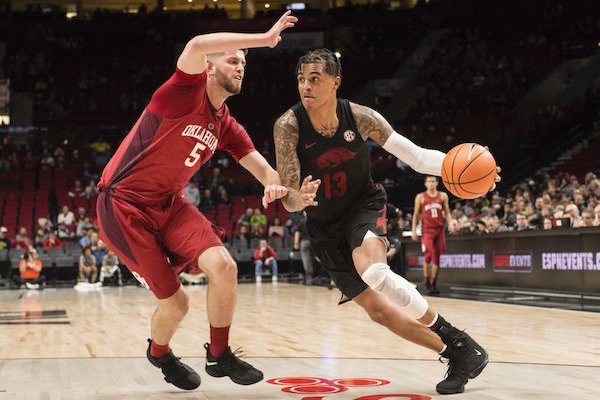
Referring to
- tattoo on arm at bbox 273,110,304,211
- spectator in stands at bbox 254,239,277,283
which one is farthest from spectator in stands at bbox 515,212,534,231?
tattoo on arm at bbox 273,110,304,211

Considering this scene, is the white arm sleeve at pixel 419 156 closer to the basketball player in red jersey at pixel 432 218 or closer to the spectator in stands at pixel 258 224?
the basketball player in red jersey at pixel 432 218

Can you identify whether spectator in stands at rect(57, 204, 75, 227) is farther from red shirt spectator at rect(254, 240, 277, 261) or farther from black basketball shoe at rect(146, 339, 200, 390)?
black basketball shoe at rect(146, 339, 200, 390)

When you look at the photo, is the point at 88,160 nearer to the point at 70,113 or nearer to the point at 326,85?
the point at 70,113

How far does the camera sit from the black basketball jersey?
4.72 metres

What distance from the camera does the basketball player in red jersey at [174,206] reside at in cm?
427

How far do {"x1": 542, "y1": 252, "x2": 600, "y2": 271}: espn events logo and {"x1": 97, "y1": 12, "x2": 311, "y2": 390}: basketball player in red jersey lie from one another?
21.9 ft

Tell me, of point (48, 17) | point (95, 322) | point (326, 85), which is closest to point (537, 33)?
point (48, 17)

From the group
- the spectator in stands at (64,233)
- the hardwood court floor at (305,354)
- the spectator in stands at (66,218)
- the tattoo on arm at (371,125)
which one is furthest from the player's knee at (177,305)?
the spectator in stands at (66,218)

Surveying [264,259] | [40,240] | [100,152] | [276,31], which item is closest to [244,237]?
[264,259]

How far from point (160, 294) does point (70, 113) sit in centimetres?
2495

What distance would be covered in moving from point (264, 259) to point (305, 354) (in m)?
13.8

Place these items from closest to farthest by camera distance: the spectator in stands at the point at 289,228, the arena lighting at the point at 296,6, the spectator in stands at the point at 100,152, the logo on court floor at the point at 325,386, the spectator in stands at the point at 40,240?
the logo on court floor at the point at 325,386 → the spectator in stands at the point at 40,240 → the spectator in stands at the point at 289,228 → the spectator in stands at the point at 100,152 → the arena lighting at the point at 296,6

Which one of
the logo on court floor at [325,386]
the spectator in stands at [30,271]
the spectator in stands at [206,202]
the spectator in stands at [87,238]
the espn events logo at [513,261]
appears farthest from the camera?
the spectator in stands at [206,202]

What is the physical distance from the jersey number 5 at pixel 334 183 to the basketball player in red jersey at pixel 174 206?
0.43 m
